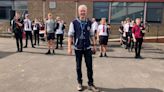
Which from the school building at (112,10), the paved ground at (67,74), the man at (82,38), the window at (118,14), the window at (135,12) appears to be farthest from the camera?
the window at (118,14)

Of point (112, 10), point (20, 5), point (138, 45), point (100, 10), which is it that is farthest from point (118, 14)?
point (138, 45)

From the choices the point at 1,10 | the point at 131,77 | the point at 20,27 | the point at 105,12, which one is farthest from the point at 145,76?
the point at 1,10

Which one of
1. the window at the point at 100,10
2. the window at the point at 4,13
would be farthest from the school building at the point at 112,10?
the window at the point at 4,13

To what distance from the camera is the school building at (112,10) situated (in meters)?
28.0

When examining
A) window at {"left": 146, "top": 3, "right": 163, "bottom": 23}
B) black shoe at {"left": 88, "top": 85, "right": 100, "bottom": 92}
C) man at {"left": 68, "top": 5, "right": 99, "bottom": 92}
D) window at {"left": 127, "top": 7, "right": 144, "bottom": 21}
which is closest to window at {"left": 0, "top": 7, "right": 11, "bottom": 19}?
window at {"left": 127, "top": 7, "right": 144, "bottom": 21}

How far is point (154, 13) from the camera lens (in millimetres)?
28234

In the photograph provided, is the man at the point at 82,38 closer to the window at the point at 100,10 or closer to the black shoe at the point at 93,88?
the black shoe at the point at 93,88

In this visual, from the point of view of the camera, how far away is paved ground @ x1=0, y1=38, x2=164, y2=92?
8.02 m

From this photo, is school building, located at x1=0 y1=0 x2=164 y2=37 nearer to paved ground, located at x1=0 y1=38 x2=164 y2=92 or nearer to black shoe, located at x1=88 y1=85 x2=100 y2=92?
paved ground, located at x1=0 y1=38 x2=164 y2=92

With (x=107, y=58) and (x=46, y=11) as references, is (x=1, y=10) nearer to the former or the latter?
(x=46, y=11)

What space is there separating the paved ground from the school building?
15.5m

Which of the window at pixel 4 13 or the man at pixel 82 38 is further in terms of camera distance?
the window at pixel 4 13

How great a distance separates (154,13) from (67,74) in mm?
20406

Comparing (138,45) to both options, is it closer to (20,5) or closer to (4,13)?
(20,5)
